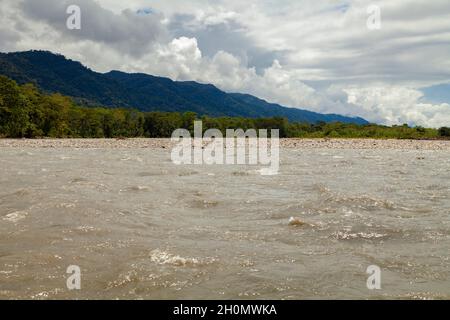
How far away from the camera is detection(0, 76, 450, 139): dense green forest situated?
8588 centimetres

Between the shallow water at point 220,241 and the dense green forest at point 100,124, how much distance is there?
251ft

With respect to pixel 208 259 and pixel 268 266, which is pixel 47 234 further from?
pixel 268 266

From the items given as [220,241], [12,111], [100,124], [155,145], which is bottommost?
[220,241]

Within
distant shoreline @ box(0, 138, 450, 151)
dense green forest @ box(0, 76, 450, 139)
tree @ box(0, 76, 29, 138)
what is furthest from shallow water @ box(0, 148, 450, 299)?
dense green forest @ box(0, 76, 450, 139)

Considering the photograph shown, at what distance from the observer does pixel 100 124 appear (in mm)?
112812

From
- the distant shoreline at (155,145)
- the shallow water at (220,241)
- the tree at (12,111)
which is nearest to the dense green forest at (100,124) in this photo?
the tree at (12,111)

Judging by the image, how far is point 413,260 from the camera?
8.45m

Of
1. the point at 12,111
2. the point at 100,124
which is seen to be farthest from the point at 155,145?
the point at 100,124

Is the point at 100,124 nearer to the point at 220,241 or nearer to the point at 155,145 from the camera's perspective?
the point at 155,145

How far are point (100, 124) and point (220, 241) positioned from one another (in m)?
109

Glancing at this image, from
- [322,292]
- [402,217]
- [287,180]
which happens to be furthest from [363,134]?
[322,292]

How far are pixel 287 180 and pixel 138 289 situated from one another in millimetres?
15052

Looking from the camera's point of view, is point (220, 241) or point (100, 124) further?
point (100, 124)

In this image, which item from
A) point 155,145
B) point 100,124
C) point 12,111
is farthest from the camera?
point 100,124
